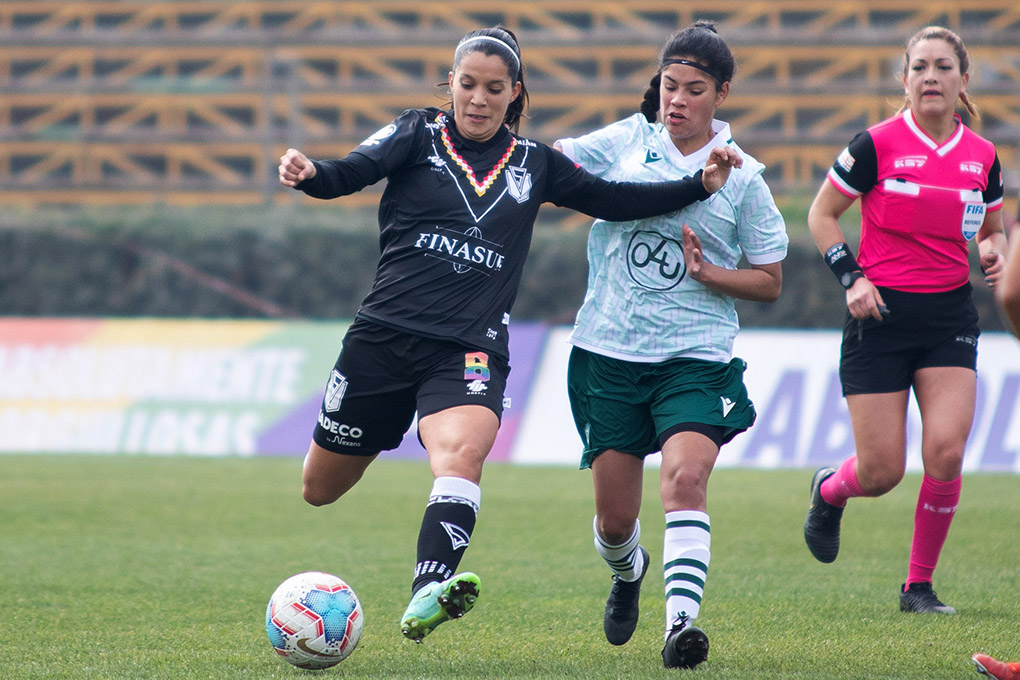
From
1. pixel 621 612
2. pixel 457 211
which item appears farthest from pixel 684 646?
pixel 457 211

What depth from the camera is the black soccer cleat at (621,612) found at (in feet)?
16.8

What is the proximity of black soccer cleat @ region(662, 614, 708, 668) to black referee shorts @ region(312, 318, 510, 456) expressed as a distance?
999mm

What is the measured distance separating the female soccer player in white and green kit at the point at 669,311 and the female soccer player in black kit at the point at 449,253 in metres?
0.18

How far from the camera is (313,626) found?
4.43 m

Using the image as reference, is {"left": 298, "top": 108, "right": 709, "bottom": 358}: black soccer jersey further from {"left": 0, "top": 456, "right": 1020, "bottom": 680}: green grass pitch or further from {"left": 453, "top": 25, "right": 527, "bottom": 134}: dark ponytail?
{"left": 0, "top": 456, "right": 1020, "bottom": 680}: green grass pitch

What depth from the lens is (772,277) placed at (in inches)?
199

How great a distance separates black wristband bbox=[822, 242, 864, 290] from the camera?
5449 millimetres

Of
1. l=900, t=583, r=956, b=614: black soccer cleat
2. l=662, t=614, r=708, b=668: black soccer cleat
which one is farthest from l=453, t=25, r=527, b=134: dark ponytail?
l=900, t=583, r=956, b=614: black soccer cleat

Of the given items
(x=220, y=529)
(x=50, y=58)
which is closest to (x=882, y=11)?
(x=50, y=58)

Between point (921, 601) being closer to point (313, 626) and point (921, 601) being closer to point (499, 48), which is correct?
point (313, 626)

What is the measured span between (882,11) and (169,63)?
13.3m

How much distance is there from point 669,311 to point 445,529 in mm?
1300

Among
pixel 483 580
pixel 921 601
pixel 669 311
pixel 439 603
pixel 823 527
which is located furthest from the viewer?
pixel 483 580

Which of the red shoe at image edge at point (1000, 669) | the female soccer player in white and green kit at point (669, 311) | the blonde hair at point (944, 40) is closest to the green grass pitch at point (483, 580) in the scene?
the red shoe at image edge at point (1000, 669)
